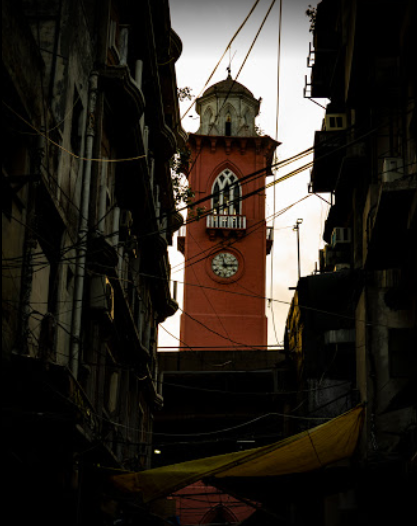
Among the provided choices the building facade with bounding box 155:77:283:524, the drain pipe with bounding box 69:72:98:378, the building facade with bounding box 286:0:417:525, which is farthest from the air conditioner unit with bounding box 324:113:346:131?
the building facade with bounding box 155:77:283:524

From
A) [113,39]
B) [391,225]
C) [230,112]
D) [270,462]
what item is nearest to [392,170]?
[391,225]

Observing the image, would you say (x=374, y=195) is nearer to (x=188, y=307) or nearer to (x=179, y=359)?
(x=179, y=359)

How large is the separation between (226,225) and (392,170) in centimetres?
3102

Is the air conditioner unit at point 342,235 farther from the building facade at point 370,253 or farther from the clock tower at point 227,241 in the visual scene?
the clock tower at point 227,241

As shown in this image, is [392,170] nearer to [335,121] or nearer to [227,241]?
[335,121]

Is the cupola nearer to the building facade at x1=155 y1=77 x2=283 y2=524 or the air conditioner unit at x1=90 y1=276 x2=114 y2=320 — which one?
the building facade at x1=155 y1=77 x2=283 y2=524

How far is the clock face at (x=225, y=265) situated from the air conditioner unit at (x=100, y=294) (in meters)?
29.8

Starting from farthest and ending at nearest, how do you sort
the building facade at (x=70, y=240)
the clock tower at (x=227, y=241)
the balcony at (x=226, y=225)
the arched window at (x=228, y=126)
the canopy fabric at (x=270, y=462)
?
the arched window at (x=228, y=126)
the balcony at (x=226, y=225)
the clock tower at (x=227, y=241)
the canopy fabric at (x=270, y=462)
the building facade at (x=70, y=240)

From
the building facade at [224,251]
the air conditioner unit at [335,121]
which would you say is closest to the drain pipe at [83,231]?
the air conditioner unit at [335,121]

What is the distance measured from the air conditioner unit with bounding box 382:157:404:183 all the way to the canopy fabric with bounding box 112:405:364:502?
13.5ft

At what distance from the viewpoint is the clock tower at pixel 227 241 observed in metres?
43.6

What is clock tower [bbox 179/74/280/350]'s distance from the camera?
1718 inches

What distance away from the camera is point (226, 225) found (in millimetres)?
44438

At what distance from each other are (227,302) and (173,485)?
3023cm
